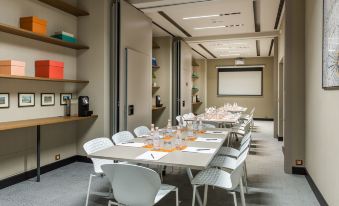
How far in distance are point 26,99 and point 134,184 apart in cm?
276

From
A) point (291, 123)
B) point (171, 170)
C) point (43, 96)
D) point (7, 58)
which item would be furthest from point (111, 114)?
point (291, 123)

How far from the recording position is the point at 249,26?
698 cm

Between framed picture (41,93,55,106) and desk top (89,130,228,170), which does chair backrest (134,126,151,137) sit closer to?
desk top (89,130,228,170)

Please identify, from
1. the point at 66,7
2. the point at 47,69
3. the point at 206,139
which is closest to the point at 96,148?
the point at 206,139

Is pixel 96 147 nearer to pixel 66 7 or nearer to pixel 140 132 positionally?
pixel 140 132

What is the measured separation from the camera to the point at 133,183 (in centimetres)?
197

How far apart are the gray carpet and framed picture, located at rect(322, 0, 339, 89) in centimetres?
152

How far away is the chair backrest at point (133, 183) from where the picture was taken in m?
1.90

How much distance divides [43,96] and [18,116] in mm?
551

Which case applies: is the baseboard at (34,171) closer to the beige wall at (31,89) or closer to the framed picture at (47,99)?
the beige wall at (31,89)

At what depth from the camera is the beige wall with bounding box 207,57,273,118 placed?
43.0 ft

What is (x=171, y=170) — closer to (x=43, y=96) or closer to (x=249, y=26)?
(x=43, y=96)

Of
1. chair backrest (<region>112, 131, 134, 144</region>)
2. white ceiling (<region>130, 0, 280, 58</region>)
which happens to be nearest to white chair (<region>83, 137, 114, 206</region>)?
chair backrest (<region>112, 131, 134, 144</region>)

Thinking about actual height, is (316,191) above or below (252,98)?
below
